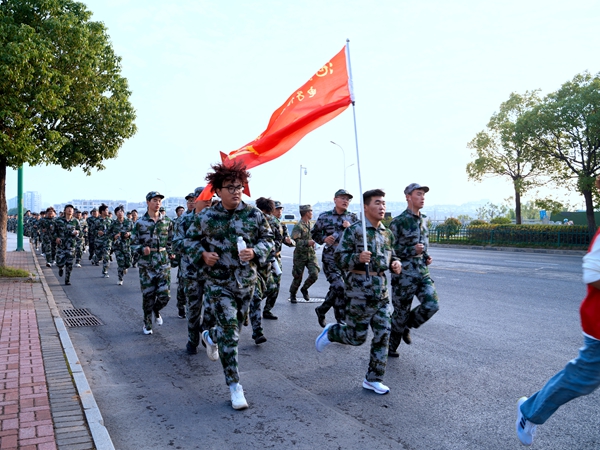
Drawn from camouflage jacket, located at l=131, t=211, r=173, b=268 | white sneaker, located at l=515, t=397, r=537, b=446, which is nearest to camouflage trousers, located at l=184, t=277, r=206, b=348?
camouflage jacket, located at l=131, t=211, r=173, b=268

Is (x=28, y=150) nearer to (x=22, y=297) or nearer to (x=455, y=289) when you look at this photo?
(x=22, y=297)

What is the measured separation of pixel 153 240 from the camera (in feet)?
28.2

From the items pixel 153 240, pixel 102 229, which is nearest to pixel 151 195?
pixel 153 240

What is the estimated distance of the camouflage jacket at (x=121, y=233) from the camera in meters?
14.5

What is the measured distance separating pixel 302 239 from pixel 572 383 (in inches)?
297

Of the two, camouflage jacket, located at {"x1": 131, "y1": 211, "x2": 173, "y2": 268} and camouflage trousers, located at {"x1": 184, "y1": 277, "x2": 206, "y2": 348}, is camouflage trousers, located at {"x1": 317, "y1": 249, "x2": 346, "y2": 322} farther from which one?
camouflage jacket, located at {"x1": 131, "y1": 211, "x2": 173, "y2": 268}

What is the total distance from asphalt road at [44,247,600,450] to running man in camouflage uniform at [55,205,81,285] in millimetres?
5063

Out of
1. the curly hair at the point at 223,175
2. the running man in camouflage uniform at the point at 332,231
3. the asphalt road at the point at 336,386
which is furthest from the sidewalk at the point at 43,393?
the running man in camouflage uniform at the point at 332,231

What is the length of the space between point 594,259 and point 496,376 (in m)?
2.76

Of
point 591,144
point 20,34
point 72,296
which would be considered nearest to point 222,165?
point 72,296

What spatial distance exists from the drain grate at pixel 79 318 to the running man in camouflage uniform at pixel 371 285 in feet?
16.9

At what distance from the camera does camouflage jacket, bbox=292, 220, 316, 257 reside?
1072 cm

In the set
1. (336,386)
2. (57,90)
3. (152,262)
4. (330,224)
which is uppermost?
(57,90)

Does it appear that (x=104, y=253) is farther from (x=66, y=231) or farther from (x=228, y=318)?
(x=228, y=318)
